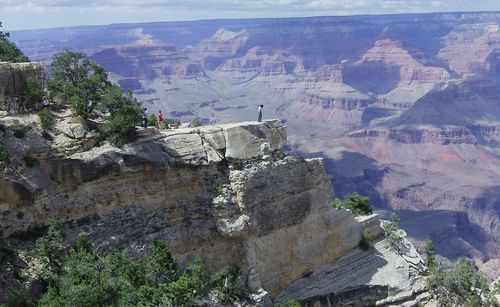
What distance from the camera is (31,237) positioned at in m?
33.0

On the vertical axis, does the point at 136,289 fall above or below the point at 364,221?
above

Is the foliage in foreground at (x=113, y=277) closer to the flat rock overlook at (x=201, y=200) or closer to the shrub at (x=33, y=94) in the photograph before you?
the flat rock overlook at (x=201, y=200)

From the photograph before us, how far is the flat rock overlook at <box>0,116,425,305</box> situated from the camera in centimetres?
3377

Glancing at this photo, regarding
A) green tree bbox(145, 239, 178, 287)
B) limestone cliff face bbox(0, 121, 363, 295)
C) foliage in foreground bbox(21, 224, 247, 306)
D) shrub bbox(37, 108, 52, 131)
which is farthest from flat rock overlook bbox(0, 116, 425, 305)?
green tree bbox(145, 239, 178, 287)

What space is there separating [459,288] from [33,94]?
35.9 m

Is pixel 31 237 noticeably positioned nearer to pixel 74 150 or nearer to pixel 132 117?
pixel 74 150

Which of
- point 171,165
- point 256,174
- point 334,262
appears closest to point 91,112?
point 171,165

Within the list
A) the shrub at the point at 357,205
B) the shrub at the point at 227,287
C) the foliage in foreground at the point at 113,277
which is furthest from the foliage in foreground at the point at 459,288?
the foliage in foreground at the point at 113,277

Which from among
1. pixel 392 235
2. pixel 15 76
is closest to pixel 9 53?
pixel 15 76

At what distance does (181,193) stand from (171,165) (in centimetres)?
217

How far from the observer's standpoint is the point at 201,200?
127ft

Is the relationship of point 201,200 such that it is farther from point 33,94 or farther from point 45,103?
point 33,94

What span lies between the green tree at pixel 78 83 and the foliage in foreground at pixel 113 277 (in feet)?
28.5

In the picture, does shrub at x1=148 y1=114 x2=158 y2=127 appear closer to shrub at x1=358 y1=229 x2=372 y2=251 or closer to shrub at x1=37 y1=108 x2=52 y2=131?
shrub at x1=37 y1=108 x2=52 y2=131
